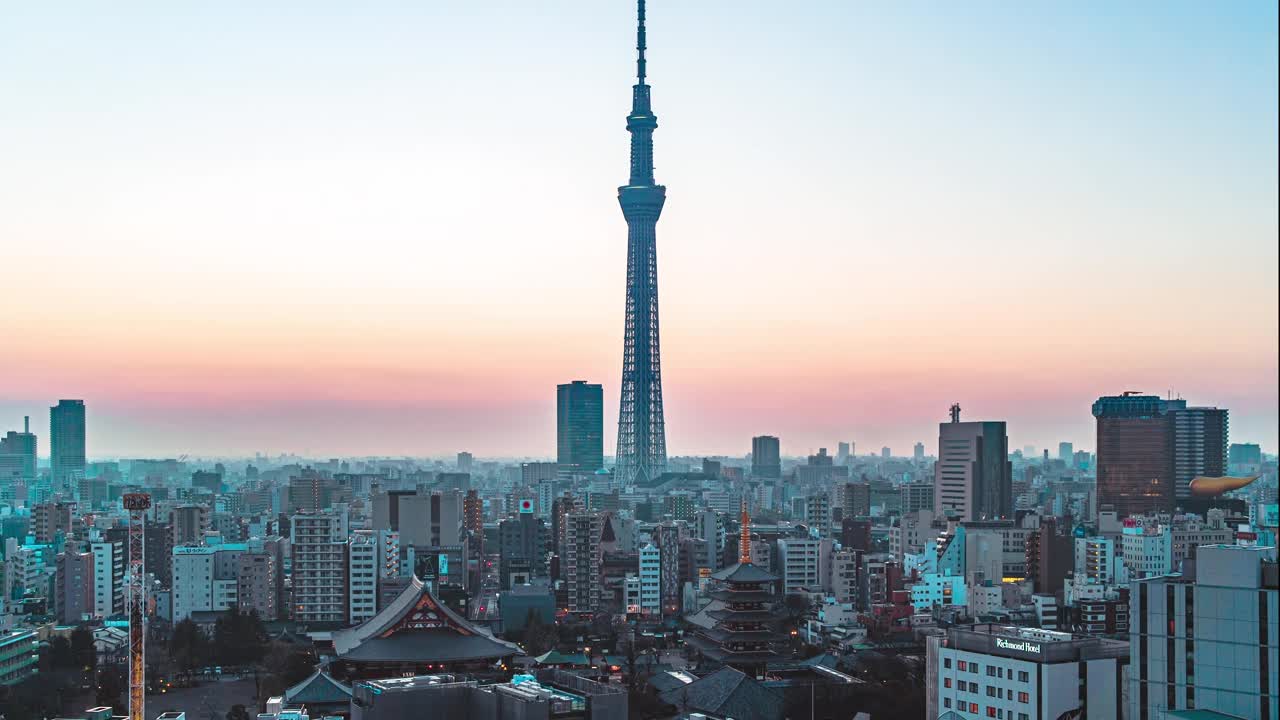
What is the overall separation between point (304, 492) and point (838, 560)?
2665cm

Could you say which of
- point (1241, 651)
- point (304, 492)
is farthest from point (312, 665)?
point (304, 492)

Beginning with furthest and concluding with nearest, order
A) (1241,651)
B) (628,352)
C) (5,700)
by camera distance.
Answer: (628,352), (5,700), (1241,651)

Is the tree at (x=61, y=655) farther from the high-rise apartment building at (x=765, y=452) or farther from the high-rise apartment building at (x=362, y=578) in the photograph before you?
the high-rise apartment building at (x=765, y=452)

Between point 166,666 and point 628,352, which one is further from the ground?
point 628,352

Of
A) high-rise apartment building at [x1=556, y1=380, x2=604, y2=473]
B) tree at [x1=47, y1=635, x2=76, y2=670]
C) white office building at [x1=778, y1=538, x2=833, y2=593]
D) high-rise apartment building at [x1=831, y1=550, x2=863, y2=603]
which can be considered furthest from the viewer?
high-rise apartment building at [x1=556, y1=380, x2=604, y2=473]

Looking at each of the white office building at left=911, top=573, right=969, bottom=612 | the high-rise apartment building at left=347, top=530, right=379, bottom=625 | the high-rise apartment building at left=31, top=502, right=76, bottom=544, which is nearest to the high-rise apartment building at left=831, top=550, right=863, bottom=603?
the white office building at left=911, top=573, right=969, bottom=612

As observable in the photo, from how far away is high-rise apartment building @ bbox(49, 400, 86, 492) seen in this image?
204ft

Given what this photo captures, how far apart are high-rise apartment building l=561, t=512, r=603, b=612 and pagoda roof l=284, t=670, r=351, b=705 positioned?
11139mm

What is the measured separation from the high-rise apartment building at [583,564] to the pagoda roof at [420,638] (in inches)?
326

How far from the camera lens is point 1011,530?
27.6 m

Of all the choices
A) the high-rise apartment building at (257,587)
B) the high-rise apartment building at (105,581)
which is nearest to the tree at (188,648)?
the high-rise apartment building at (257,587)

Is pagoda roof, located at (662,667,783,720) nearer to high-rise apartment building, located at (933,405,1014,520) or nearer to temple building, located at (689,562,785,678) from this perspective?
temple building, located at (689,562,785,678)

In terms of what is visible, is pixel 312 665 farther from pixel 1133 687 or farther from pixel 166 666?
pixel 1133 687

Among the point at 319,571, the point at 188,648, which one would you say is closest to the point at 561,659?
the point at 188,648
